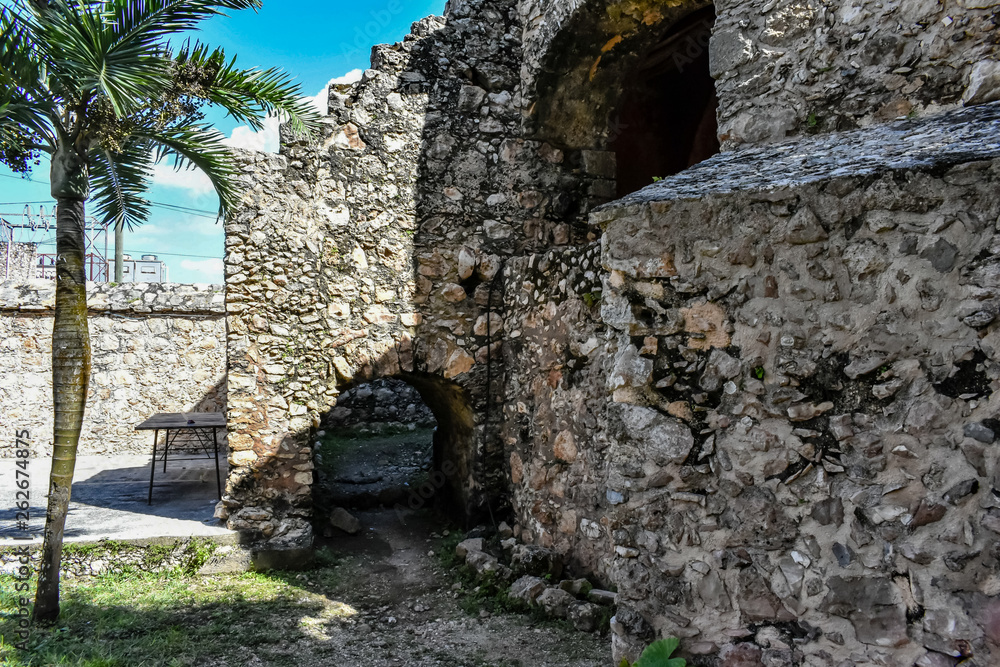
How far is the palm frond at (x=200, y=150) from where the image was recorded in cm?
426

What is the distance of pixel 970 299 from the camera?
71.4 inches

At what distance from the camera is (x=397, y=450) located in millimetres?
8477

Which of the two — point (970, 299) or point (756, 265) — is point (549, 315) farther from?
point (970, 299)

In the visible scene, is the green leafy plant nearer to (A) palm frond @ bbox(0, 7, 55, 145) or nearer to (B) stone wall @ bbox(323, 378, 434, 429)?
(A) palm frond @ bbox(0, 7, 55, 145)

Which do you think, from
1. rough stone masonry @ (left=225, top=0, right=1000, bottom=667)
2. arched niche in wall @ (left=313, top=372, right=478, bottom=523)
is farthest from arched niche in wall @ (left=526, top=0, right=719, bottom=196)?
arched niche in wall @ (left=313, top=372, right=478, bottom=523)

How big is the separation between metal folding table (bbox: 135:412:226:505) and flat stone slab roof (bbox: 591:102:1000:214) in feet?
16.1

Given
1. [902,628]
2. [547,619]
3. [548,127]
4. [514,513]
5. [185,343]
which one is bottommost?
[547,619]

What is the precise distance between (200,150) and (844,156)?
3812mm

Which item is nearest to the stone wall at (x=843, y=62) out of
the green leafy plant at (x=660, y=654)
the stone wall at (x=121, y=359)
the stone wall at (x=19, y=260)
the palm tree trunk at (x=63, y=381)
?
the green leafy plant at (x=660, y=654)

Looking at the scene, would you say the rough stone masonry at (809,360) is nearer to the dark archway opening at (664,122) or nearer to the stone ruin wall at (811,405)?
the stone ruin wall at (811,405)

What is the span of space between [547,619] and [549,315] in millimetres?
2119

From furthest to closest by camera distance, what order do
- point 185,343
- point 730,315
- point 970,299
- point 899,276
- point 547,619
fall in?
point 185,343, point 547,619, point 730,315, point 899,276, point 970,299

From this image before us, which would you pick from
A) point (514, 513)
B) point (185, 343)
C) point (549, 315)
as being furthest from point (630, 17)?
point (185, 343)

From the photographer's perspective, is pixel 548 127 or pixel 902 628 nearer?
pixel 902 628
